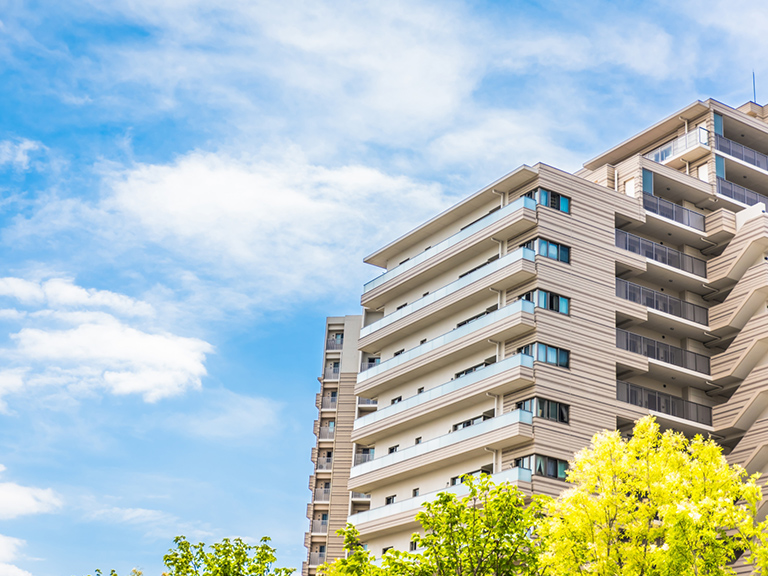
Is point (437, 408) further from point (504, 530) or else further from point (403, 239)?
point (504, 530)

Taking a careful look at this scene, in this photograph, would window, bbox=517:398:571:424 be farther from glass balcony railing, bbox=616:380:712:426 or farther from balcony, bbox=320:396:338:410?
balcony, bbox=320:396:338:410

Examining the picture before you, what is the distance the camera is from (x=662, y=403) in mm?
57062

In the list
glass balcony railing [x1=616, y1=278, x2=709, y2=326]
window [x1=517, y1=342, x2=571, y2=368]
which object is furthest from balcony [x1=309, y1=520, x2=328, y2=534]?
glass balcony railing [x1=616, y1=278, x2=709, y2=326]

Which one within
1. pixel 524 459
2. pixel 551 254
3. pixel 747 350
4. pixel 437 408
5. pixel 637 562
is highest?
pixel 551 254

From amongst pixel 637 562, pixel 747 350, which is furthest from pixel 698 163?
pixel 637 562

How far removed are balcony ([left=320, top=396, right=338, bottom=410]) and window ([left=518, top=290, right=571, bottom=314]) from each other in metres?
36.8

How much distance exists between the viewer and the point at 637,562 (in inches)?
1299

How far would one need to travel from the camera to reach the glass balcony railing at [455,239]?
187 ft

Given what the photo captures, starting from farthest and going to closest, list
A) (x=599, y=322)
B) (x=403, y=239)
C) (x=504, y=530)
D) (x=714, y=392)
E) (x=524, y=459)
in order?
(x=403, y=239)
(x=714, y=392)
(x=599, y=322)
(x=524, y=459)
(x=504, y=530)

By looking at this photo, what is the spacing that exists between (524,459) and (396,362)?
15.6 m

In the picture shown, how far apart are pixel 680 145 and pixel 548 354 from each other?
2130cm

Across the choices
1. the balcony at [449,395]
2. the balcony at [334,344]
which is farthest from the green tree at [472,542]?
the balcony at [334,344]

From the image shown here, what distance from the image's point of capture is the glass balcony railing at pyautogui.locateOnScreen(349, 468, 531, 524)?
4956 cm

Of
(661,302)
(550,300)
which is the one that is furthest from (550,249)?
(661,302)
